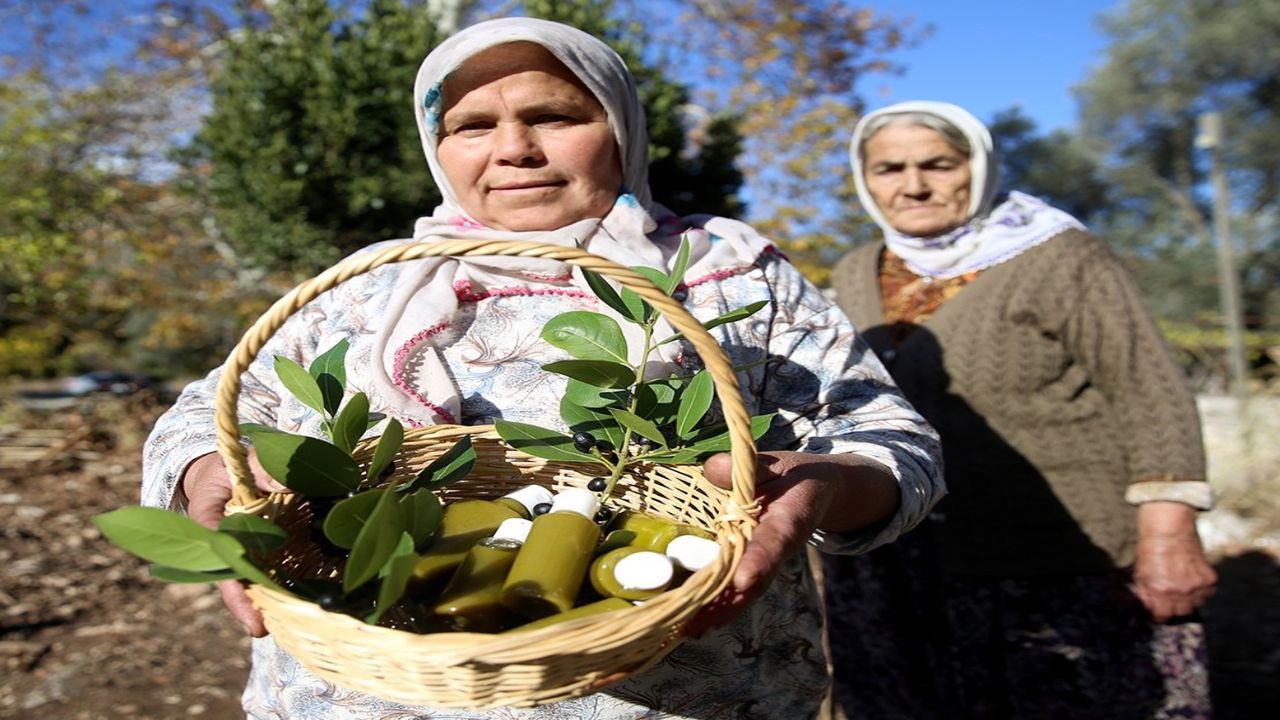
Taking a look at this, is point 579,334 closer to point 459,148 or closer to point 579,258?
point 579,258

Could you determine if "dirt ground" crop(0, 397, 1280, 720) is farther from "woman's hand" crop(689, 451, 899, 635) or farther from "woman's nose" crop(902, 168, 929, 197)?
"woman's hand" crop(689, 451, 899, 635)

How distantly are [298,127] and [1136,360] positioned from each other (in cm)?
412

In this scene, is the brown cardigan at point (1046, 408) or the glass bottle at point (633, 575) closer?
the glass bottle at point (633, 575)

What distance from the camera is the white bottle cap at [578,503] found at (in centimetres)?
131

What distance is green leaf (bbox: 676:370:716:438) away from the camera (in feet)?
4.39

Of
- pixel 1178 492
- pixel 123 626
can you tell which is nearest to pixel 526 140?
pixel 1178 492

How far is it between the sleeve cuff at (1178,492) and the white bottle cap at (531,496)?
5.56ft

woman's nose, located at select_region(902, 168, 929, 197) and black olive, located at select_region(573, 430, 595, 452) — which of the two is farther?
woman's nose, located at select_region(902, 168, 929, 197)

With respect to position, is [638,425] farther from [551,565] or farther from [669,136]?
[669,136]

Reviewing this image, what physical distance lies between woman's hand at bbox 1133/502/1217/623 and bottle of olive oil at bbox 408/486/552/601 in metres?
1.69

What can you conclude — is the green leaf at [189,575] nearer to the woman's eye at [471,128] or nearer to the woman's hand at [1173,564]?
the woman's eye at [471,128]

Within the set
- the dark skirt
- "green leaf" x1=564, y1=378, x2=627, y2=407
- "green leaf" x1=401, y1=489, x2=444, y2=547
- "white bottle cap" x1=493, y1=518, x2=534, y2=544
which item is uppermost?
"green leaf" x1=564, y1=378, x2=627, y2=407

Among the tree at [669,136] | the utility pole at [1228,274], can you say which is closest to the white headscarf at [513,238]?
the tree at [669,136]

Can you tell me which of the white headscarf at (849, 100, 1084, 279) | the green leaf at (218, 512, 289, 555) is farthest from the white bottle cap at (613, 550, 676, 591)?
the white headscarf at (849, 100, 1084, 279)
